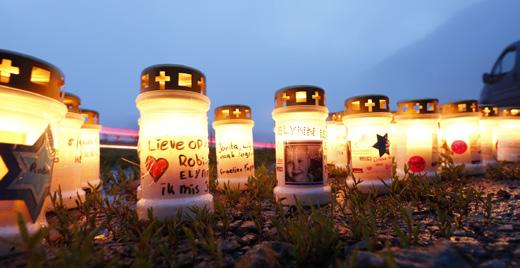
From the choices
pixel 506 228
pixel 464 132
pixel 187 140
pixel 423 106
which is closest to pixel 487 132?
pixel 464 132

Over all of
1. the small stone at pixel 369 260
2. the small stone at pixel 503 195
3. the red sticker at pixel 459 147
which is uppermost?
the red sticker at pixel 459 147

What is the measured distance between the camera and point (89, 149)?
364 centimetres

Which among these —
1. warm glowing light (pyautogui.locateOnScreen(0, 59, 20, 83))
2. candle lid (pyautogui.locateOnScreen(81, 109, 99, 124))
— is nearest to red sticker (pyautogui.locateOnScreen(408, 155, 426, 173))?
warm glowing light (pyautogui.locateOnScreen(0, 59, 20, 83))

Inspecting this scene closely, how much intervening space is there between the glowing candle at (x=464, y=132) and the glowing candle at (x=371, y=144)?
1696 millimetres

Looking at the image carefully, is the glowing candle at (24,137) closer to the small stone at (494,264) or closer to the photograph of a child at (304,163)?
the photograph of a child at (304,163)

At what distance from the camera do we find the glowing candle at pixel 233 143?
3387 mm

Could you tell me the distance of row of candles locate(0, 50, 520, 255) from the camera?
159 centimetres

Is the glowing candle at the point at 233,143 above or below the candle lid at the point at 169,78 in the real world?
below

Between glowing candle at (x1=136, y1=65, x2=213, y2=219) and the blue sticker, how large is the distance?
60 centimetres

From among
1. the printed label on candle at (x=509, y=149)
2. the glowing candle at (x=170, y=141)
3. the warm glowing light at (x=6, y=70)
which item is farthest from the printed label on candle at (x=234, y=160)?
the printed label on candle at (x=509, y=149)

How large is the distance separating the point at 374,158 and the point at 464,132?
199 centimetres

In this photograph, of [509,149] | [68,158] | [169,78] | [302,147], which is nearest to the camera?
[169,78]

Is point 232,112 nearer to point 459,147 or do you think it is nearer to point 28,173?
point 28,173

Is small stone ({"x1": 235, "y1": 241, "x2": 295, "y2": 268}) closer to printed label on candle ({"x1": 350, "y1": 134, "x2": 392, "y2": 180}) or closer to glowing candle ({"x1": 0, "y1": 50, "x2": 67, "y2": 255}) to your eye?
glowing candle ({"x1": 0, "y1": 50, "x2": 67, "y2": 255})
